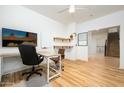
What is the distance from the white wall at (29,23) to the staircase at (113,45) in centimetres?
466

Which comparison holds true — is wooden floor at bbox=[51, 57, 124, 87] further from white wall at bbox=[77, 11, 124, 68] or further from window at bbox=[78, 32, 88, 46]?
window at bbox=[78, 32, 88, 46]

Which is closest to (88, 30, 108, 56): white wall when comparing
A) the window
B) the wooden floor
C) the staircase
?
the staircase

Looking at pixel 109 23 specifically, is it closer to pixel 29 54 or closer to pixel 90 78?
pixel 90 78

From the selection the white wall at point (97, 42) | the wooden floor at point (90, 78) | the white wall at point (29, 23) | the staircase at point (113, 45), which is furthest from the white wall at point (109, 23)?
the white wall at point (97, 42)

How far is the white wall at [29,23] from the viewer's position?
9.13 feet

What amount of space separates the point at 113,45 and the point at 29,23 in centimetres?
663

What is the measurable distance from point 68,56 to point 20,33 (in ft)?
11.6

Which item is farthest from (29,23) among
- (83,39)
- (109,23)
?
(109,23)

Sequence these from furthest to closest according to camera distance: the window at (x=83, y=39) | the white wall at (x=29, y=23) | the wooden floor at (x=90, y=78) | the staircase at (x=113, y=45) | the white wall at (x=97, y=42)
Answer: the white wall at (x=97, y=42) < the staircase at (x=113, y=45) < the window at (x=83, y=39) < the white wall at (x=29, y=23) < the wooden floor at (x=90, y=78)

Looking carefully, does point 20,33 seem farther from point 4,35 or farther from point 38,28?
point 38,28

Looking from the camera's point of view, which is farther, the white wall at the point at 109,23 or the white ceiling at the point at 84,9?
the white wall at the point at 109,23

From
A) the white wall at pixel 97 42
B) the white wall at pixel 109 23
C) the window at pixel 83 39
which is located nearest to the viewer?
the white wall at pixel 109 23

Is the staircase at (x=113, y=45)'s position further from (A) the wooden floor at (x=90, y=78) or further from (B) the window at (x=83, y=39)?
(A) the wooden floor at (x=90, y=78)

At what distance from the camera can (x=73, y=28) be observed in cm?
550
